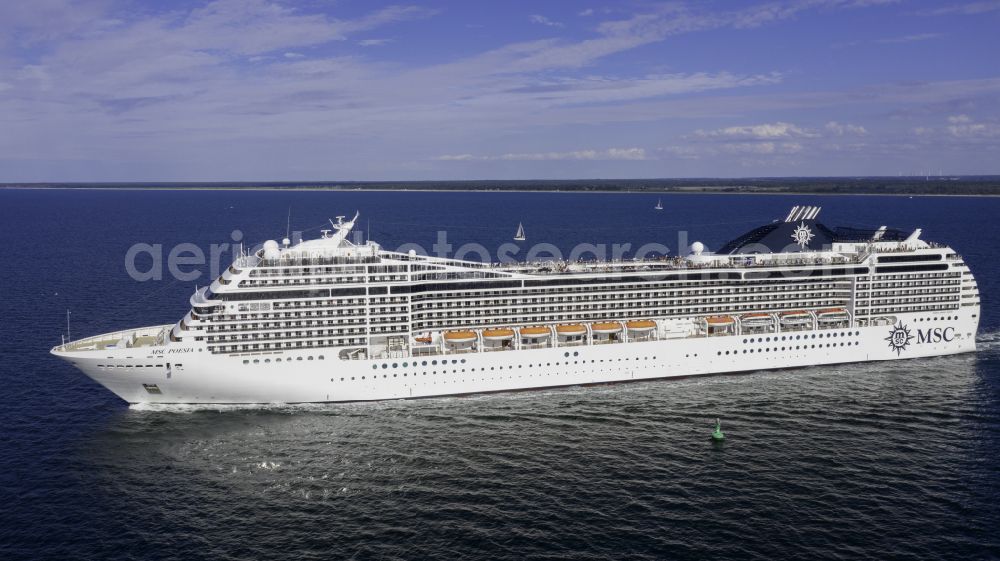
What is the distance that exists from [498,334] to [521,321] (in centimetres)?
262

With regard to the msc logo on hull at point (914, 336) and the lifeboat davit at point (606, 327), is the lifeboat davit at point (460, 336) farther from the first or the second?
the msc logo on hull at point (914, 336)

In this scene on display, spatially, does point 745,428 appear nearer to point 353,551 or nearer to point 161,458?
point 353,551

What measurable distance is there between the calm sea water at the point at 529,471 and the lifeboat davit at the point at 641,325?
3.77 m

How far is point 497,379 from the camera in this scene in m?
43.7

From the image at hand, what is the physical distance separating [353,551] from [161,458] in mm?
13672

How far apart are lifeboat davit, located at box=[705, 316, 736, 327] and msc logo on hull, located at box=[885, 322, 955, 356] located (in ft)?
40.7

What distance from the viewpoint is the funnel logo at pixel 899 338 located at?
167 feet

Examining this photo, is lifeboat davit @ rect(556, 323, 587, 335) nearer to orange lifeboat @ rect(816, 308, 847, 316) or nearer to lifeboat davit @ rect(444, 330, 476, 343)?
lifeboat davit @ rect(444, 330, 476, 343)

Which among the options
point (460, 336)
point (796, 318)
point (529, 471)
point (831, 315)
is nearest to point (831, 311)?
point (831, 315)

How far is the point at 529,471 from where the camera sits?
33.4 metres

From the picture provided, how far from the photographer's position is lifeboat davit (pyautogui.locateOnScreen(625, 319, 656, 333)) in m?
46.9

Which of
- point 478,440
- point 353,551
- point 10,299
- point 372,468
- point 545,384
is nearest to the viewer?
point 353,551

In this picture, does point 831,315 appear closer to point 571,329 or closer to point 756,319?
point 756,319

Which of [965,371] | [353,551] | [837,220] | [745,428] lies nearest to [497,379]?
[745,428]
